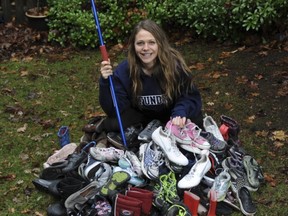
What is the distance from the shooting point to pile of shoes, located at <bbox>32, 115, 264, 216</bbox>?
4152 mm

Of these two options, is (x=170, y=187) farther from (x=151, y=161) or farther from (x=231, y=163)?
(x=231, y=163)

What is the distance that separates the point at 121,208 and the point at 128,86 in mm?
1360

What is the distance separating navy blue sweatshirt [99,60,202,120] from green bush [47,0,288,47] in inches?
118

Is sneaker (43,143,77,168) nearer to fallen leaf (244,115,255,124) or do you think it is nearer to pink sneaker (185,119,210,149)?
pink sneaker (185,119,210,149)

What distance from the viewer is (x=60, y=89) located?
7.21m

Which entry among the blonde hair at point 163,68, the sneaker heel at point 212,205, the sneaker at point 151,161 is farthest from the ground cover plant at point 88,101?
the blonde hair at point 163,68

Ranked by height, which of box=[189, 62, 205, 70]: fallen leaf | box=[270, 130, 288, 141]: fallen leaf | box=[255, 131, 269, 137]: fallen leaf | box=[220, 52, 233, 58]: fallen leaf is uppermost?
box=[220, 52, 233, 58]: fallen leaf

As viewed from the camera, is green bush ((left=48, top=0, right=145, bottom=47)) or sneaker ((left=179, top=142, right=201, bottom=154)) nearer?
sneaker ((left=179, top=142, right=201, bottom=154))

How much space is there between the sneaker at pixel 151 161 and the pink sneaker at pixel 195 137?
0.31 m

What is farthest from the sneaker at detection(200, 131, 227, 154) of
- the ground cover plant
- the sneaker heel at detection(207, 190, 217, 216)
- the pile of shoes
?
the sneaker heel at detection(207, 190, 217, 216)

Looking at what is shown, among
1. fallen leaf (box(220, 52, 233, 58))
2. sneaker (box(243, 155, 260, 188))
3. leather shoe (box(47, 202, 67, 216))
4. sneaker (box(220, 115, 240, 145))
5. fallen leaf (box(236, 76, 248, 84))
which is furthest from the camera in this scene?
fallen leaf (box(220, 52, 233, 58))

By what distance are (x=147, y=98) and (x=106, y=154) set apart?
0.67 meters

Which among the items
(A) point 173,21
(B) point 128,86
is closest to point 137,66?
(B) point 128,86

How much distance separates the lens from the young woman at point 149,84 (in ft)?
15.6
